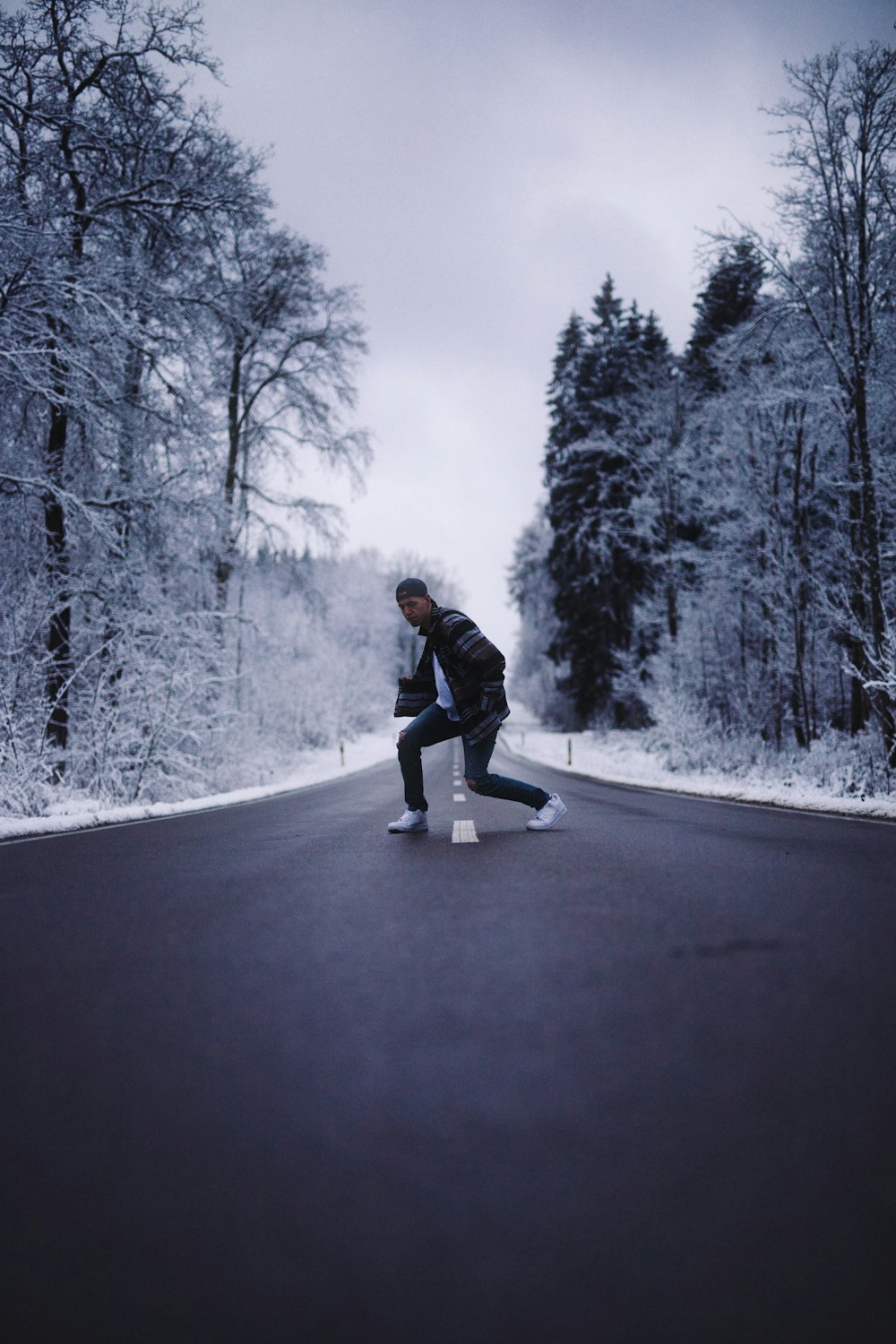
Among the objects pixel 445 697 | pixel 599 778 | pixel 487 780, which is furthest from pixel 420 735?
pixel 599 778

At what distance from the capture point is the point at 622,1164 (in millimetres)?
1738

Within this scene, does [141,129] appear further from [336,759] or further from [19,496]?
[336,759]

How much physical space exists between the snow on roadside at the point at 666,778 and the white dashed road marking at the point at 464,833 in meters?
4.49

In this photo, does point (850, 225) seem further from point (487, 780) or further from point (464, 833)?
point (464, 833)

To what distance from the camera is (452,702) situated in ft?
22.6

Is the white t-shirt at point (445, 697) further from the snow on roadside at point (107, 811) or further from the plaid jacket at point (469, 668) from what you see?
the snow on roadside at point (107, 811)

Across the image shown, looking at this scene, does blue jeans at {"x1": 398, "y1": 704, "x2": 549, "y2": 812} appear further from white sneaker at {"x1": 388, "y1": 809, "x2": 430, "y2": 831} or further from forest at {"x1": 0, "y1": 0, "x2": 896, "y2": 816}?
forest at {"x1": 0, "y1": 0, "x2": 896, "y2": 816}

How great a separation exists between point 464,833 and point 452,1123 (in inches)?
204

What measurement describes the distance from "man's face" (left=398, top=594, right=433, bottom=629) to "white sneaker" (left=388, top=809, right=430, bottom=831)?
1859 millimetres

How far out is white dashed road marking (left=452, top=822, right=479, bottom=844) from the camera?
6586mm

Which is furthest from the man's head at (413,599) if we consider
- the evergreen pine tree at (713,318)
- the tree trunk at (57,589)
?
the evergreen pine tree at (713,318)

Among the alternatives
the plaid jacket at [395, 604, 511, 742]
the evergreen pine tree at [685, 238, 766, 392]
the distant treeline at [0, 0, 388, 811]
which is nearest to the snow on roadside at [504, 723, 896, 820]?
the plaid jacket at [395, 604, 511, 742]

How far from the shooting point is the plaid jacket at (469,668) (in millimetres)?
6574

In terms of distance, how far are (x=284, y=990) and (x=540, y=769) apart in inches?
732
